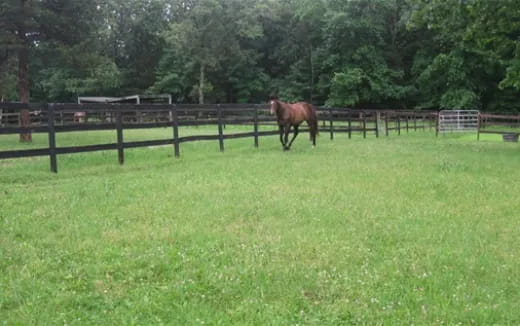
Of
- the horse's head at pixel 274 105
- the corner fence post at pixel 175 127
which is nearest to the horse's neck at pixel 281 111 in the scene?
the horse's head at pixel 274 105

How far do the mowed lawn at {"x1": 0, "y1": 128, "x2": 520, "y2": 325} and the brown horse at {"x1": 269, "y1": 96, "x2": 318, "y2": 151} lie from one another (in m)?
5.95

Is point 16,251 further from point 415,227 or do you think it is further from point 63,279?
point 415,227

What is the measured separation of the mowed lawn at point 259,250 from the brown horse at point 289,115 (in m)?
5.95

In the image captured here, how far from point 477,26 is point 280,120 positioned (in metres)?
7.03

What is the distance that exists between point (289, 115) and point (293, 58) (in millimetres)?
38896

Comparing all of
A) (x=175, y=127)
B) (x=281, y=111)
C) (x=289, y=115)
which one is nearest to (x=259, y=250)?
(x=175, y=127)

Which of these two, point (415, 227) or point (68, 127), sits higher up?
point (68, 127)

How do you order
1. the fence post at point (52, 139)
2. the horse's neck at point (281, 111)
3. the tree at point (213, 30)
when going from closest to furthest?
the fence post at point (52, 139), the horse's neck at point (281, 111), the tree at point (213, 30)

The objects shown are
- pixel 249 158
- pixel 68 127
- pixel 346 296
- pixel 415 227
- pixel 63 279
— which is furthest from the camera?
pixel 249 158

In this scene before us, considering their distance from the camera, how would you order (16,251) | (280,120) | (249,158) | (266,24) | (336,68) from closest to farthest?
(16,251), (249,158), (280,120), (336,68), (266,24)

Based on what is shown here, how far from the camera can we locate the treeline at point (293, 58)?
129ft

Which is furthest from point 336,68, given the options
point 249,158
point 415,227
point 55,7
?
point 415,227

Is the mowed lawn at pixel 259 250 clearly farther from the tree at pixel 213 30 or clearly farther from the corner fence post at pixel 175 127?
the tree at pixel 213 30

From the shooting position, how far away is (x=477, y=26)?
47.3ft
